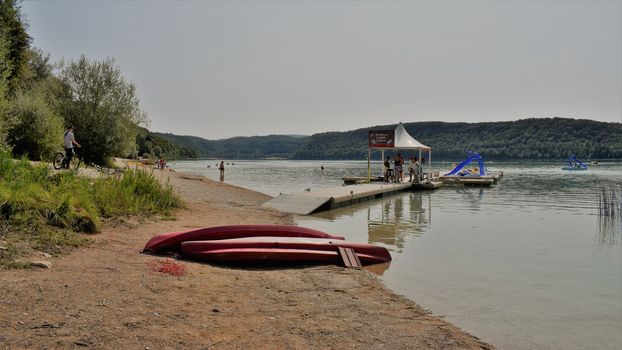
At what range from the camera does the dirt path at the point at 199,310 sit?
165 inches

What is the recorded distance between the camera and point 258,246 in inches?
332

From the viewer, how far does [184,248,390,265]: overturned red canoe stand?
26.0 feet

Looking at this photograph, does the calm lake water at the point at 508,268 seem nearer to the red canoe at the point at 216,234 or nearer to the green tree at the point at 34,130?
the red canoe at the point at 216,234

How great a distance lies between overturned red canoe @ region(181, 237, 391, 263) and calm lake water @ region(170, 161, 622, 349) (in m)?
0.59

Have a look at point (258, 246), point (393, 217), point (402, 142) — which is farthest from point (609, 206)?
point (258, 246)

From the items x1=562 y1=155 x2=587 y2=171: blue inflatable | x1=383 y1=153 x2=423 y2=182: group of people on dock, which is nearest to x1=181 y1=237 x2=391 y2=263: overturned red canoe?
x1=383 y1=153 x2=423 y2=182: group of people on dock

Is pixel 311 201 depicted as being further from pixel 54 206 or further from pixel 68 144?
pixel 54 206

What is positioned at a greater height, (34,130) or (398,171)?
(34,130)

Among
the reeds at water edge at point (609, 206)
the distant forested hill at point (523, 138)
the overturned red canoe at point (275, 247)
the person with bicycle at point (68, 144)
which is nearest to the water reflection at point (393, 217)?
the overturned red canoe at point (275, 247)

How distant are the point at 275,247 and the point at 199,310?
3.48 m

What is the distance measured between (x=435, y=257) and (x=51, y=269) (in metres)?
7.41

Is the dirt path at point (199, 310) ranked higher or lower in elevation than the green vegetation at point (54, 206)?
lower

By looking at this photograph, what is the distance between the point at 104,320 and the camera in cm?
443

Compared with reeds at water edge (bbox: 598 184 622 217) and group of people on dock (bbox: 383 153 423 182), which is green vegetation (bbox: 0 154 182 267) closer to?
reeds at water edge (bbox: 598 184 622 217)
